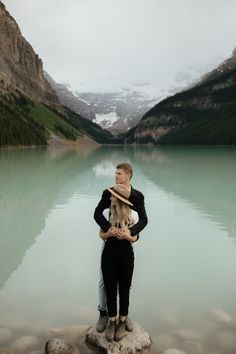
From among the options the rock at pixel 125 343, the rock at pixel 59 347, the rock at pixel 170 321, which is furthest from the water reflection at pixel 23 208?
the rock at pixel 170 321

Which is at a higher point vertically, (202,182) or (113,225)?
(113,225)

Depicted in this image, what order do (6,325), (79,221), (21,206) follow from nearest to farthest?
(6,325)
(79,221)
(21,206)

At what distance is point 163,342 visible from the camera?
9336mm

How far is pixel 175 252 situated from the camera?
17.6 m

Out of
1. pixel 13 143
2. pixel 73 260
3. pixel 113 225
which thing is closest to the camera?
pixel 113 225

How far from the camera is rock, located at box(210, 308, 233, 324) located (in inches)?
414

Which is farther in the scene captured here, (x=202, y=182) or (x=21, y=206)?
(x=202, y=182)

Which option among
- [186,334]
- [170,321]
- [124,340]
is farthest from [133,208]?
[170,321]

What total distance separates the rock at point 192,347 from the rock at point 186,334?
23 cm

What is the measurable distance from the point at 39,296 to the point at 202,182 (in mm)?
34404

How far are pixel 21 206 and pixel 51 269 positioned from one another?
47.2 feet

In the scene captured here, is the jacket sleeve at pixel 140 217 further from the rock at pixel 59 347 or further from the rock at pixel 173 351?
the rock at pixel 59 347

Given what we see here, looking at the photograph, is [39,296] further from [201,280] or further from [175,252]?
[175,252]

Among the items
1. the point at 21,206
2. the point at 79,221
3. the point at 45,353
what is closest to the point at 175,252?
the point at 79,221
